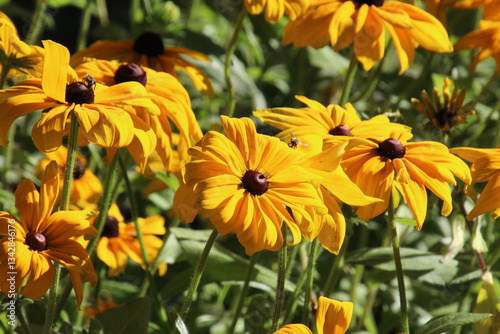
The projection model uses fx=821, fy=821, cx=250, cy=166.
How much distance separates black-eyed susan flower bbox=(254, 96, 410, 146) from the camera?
2.90ft

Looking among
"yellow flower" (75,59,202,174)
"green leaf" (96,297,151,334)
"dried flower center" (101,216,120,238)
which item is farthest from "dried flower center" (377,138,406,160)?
"dried flower center" (101,216,120,238)

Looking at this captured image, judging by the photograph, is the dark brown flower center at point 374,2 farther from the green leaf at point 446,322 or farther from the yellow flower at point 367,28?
the green leaf at point 446,322

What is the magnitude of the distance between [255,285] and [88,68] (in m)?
0.37

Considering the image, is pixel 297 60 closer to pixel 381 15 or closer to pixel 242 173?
pixel 381 15

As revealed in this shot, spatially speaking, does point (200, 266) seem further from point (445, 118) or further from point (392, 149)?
point (445, 118)

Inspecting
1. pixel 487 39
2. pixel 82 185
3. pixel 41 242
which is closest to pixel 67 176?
pixel 41 242

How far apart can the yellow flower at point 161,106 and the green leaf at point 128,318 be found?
6.6 inches

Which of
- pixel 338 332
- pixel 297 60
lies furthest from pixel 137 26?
pixel 338 332

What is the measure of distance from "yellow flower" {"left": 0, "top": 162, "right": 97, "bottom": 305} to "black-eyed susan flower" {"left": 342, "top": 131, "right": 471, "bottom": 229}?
275mm

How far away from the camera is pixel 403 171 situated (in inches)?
32.5

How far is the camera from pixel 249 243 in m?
0.73

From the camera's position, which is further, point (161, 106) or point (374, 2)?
point (374, 2)

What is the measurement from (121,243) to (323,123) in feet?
1.32

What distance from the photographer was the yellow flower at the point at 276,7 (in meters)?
1.02
